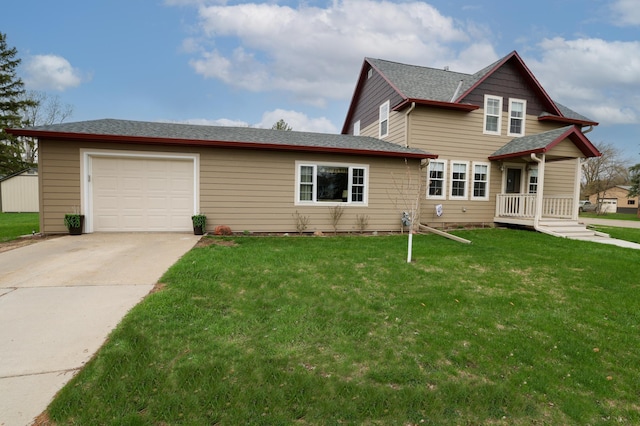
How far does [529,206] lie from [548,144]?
7.33 feet

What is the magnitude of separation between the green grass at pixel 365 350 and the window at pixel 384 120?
8643 mm

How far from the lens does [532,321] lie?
12.3 feet

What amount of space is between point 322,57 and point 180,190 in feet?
58.4

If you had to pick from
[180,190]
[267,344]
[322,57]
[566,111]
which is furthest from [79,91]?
[566,111]

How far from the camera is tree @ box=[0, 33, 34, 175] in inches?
896

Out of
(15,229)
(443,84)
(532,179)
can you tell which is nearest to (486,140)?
(532,179)

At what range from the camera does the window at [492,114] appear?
1214 centimetres

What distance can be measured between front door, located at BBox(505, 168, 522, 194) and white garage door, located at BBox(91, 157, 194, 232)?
39.8ft

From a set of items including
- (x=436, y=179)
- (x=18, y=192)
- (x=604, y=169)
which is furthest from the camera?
(x=604, y=169)

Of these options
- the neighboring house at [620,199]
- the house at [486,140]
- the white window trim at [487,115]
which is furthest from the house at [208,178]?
the neighboring house at [620,199]

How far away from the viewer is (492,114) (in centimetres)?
1225

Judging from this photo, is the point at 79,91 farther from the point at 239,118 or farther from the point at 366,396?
the point at 366,396

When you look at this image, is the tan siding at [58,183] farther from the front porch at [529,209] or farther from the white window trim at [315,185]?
the front porch at [529,209]

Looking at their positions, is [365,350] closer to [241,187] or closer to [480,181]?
[241,187]
